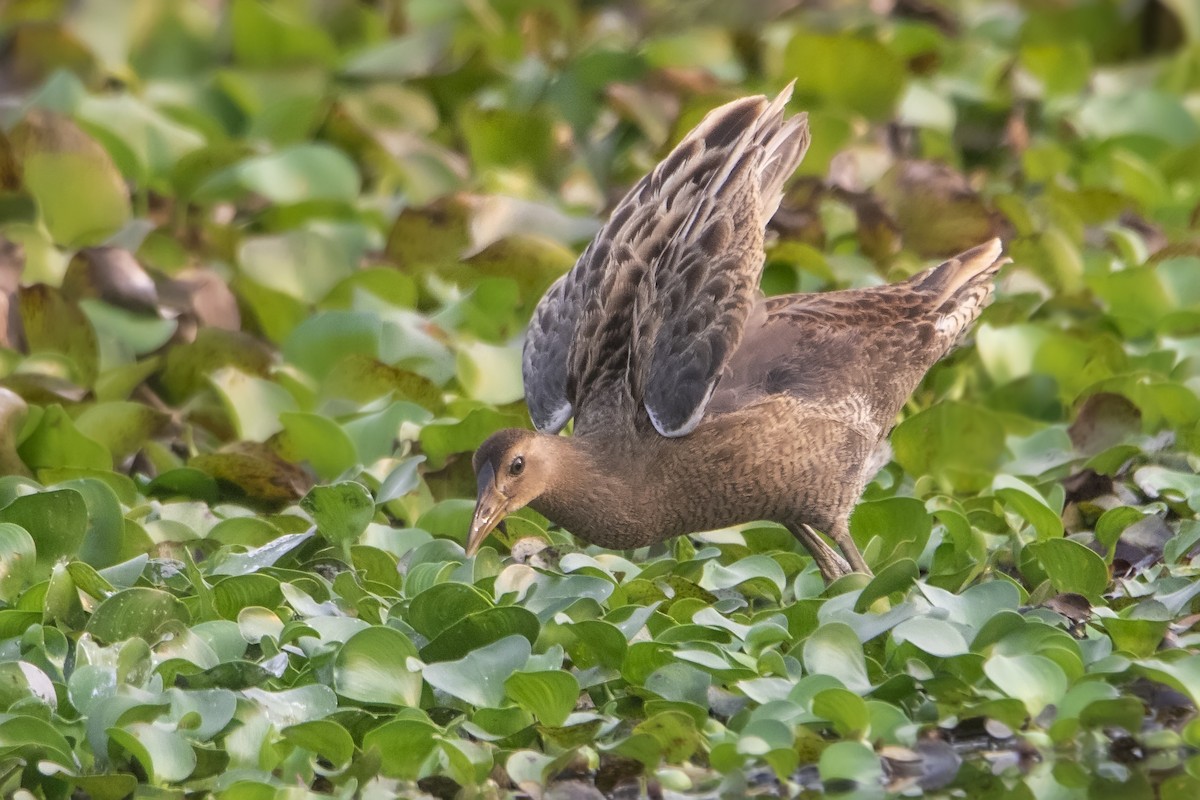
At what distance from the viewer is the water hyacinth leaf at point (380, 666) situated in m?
5.33

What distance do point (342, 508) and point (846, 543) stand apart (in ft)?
5.58

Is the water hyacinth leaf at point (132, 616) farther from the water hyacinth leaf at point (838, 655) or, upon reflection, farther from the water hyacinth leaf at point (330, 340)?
the water hyacinth leaf at point (330, 340)

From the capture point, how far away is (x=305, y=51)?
10.9 m

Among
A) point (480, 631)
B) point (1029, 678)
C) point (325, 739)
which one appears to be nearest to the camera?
point (325, 739)

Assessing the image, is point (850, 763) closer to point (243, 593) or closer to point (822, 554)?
point (822, 554)

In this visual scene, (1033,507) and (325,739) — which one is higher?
(1033,507)

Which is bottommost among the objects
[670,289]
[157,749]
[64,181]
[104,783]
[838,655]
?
[104,783]

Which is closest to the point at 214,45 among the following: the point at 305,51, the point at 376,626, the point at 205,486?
the point at 305,51

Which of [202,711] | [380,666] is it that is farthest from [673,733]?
[202,711]

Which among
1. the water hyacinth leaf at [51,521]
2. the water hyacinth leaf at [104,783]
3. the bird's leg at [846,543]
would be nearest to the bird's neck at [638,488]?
the bird's leg at [846,543]

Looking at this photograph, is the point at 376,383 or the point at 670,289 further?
the point at 376,383

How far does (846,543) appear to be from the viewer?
6562mm

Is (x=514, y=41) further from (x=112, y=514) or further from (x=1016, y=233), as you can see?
(x=112, y=514)

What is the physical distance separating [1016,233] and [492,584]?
3913 millimetres
